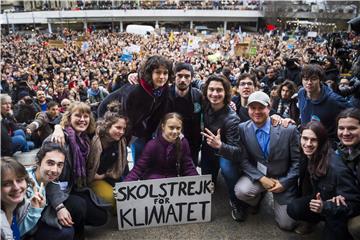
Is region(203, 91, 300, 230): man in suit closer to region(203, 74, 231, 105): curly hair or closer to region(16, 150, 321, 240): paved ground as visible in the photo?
region(16, 150, 321, 240): paved ground

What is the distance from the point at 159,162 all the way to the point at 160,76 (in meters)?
0.90

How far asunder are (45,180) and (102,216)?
2.26ft

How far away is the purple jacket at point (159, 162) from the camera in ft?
11.0

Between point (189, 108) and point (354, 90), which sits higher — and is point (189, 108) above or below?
below

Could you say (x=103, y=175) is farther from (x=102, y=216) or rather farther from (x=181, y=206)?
(x=181, y=206)

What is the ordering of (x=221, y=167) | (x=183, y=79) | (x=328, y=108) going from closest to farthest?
(x=221, y=167)
(x=183, y=79)
(x=328, y=108)

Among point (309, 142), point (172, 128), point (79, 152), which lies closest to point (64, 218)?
point (79, 152)

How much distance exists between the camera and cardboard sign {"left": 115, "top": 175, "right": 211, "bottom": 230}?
3.16 meters

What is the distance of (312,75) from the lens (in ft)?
12.6

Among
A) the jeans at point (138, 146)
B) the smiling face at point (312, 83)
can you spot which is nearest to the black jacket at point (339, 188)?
the smiling face at point (312, 83)

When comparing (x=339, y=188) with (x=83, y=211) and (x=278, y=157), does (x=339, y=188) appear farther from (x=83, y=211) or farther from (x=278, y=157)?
(x=83, y=211)

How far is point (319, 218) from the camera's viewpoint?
9.77ft

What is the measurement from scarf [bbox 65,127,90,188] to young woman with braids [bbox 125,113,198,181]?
44 centimetres

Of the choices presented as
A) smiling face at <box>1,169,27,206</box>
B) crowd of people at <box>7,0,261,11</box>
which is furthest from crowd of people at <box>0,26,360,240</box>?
crowd of people at <box>7,0,261,11</box>
